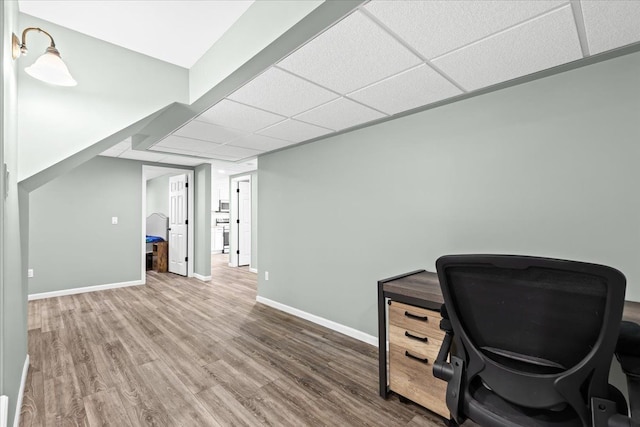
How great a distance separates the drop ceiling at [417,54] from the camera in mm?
1341

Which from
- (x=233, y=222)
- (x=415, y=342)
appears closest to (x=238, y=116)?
(x=415, y=342)

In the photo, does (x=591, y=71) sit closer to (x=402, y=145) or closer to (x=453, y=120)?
(x=453, y=120)

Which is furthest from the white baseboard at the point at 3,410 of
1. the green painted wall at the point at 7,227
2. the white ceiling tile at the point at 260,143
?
the white ceiling tile at the point at 260,143

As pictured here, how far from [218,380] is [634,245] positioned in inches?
116

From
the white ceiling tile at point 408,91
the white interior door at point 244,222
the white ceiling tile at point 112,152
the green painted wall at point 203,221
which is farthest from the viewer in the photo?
the white interior door at point 244,222

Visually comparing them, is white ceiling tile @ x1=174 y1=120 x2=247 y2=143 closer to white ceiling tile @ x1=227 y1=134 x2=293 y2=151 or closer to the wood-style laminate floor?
white ceiling tile @ x1=227 y1=134 x2=293 y2=151

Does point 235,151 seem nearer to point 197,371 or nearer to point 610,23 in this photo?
point 197,371

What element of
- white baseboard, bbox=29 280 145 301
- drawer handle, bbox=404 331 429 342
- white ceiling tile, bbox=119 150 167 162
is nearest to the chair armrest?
drawer handle, bbox=404 331 429 342

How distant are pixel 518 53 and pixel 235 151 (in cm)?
352

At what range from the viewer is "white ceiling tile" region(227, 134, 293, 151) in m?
3.45

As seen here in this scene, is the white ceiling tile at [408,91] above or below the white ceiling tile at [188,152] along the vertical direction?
below

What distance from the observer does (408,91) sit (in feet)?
7.11

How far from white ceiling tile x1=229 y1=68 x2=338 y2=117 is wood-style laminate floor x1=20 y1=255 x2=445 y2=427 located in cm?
225

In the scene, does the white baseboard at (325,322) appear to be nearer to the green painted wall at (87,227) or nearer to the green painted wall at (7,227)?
the green painted wall at (7,227)
